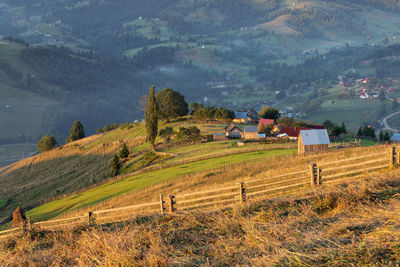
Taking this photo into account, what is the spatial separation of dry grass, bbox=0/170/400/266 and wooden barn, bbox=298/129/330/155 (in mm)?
29568

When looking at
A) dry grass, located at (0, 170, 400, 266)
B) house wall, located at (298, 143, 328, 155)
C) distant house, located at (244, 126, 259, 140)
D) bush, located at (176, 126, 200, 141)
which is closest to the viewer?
dry grass, located at (0, 170, 400, 266)

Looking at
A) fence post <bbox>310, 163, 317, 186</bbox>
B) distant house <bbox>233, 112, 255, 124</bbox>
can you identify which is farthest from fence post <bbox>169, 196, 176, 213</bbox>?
distant house <bbox>233, 112, 255, 124</bbox>

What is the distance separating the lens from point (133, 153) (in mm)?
71688

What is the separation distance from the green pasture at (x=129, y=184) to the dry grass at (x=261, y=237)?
96.0 ft

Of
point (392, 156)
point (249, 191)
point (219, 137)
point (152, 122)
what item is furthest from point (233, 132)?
point (249, 191)

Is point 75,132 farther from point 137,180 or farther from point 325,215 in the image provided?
point 325,215

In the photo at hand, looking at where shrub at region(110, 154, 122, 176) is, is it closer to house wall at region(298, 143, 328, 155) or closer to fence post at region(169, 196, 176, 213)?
house wall at region(298, 143, 328, 155)

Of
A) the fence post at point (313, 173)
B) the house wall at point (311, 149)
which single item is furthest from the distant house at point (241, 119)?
the fence post at point (313, 173)

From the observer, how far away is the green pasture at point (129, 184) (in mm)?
43531

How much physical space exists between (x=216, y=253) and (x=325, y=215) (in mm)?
4194

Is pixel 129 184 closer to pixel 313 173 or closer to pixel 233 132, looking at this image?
pixel 233 132

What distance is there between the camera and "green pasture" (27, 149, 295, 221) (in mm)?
43531

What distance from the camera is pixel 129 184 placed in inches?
1836

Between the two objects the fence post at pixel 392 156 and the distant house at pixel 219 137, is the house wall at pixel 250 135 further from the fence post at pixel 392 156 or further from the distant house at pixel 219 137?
the fence post at pixel 392 156
